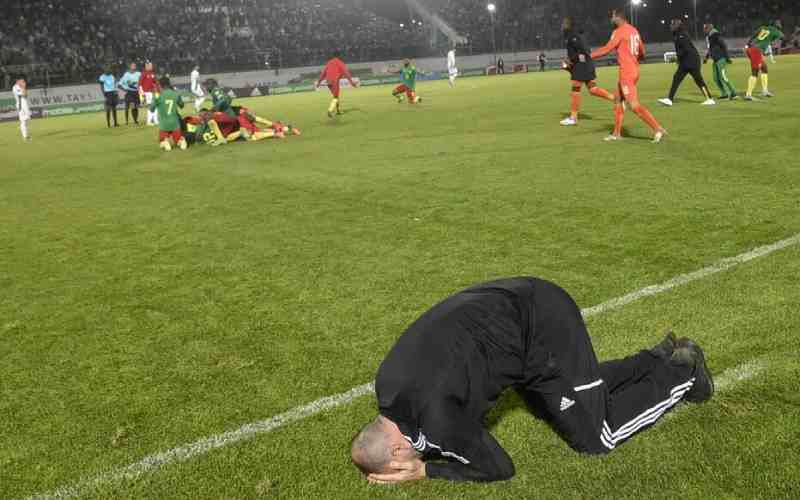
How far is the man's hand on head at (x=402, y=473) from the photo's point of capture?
295 centimetres

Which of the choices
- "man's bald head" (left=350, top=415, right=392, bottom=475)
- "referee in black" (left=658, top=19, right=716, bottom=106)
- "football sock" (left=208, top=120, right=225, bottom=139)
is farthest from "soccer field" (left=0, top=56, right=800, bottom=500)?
"referee in black" (left=658, top=19, right=716, bottom=106)

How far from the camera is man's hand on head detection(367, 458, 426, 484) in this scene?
9.69ft

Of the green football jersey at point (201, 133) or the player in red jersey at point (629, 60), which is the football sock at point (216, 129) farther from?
the player in red jersey at point (629, 60)

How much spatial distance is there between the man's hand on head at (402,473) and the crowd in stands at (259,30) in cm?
4349

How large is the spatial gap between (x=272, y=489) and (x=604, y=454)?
Result: 150 cm

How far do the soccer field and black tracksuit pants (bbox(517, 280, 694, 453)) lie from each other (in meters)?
0.12

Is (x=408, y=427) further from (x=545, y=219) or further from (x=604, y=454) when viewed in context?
(x=545, y=219)

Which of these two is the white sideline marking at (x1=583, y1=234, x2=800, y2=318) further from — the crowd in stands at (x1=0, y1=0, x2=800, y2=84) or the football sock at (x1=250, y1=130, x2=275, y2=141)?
the crowd in stands at (x1=0, y1=0, x2=800, y2=84)

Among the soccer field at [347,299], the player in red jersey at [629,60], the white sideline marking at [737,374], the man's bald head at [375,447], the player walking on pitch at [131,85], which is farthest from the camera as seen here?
the player walking on pitch at [131,85]

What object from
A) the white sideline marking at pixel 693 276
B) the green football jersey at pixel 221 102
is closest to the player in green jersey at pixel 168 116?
the green football jersey at pixel 221 102

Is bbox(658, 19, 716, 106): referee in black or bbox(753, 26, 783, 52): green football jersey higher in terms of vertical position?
bbox(753, 26, 783, 52): green football jersey

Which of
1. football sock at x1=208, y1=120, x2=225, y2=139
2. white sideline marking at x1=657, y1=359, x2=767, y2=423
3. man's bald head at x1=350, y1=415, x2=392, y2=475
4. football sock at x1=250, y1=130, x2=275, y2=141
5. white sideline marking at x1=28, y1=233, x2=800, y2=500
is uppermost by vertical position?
football sock at x1=208, y1=120, x2=225, y2=139

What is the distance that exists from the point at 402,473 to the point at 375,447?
177 mm

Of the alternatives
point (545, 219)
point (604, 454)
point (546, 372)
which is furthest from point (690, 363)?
point (545, 219)
